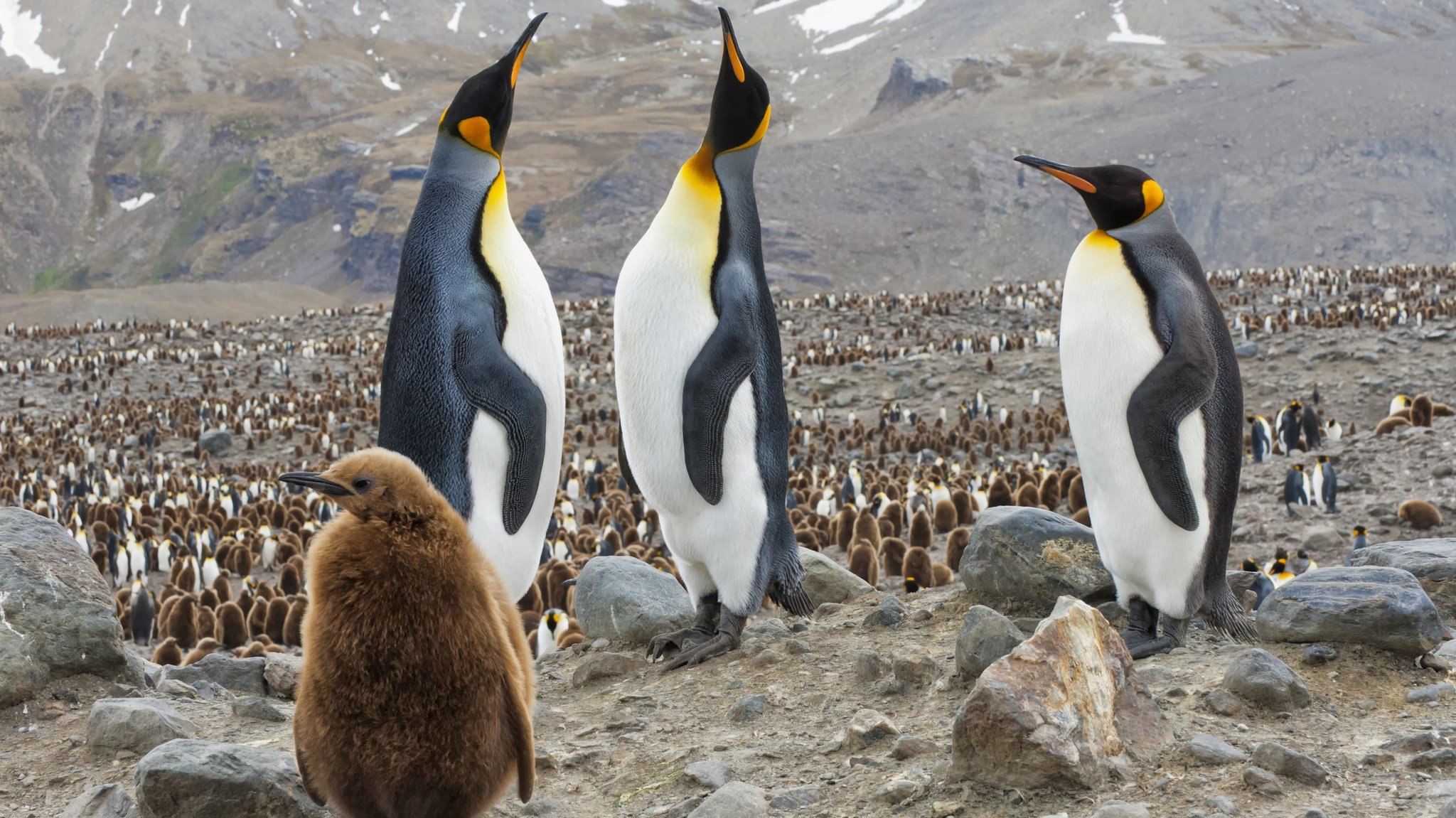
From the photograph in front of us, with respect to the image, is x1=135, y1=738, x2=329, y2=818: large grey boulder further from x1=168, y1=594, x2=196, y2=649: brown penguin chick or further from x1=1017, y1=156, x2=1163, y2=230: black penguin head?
x1=168, y1=594, x2=196, y2=649: brown penguin chick

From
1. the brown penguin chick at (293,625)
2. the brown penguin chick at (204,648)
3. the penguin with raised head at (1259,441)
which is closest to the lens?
the brown penguin chick at (204,648)

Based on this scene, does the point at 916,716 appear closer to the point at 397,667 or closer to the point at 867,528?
the point at 397,667

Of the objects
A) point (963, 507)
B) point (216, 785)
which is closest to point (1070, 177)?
point (216, 785)

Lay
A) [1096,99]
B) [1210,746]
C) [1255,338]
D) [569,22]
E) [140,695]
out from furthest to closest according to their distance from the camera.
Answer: [569,22]
[1096,99]
[1255,338]
[140,695]
[1210,746]

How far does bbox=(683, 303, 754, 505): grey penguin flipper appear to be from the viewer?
4.82m

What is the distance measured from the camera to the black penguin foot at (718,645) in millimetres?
4883

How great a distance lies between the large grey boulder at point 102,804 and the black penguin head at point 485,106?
287 cm

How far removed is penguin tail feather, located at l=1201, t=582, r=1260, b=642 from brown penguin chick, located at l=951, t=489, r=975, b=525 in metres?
7.34

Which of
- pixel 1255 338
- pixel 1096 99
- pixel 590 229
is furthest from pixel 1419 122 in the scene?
pixel 1255 338

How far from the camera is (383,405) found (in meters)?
4.87

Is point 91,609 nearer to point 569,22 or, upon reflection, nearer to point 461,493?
point 461,493

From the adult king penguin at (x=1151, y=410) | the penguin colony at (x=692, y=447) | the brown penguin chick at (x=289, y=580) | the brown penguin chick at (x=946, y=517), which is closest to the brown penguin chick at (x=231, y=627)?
the penguin colony at (x=692, y=447)

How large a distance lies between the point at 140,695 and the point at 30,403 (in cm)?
2824

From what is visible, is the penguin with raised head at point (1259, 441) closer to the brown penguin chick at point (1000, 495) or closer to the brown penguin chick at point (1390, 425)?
the brown penguin chick at point (1390, 425)
